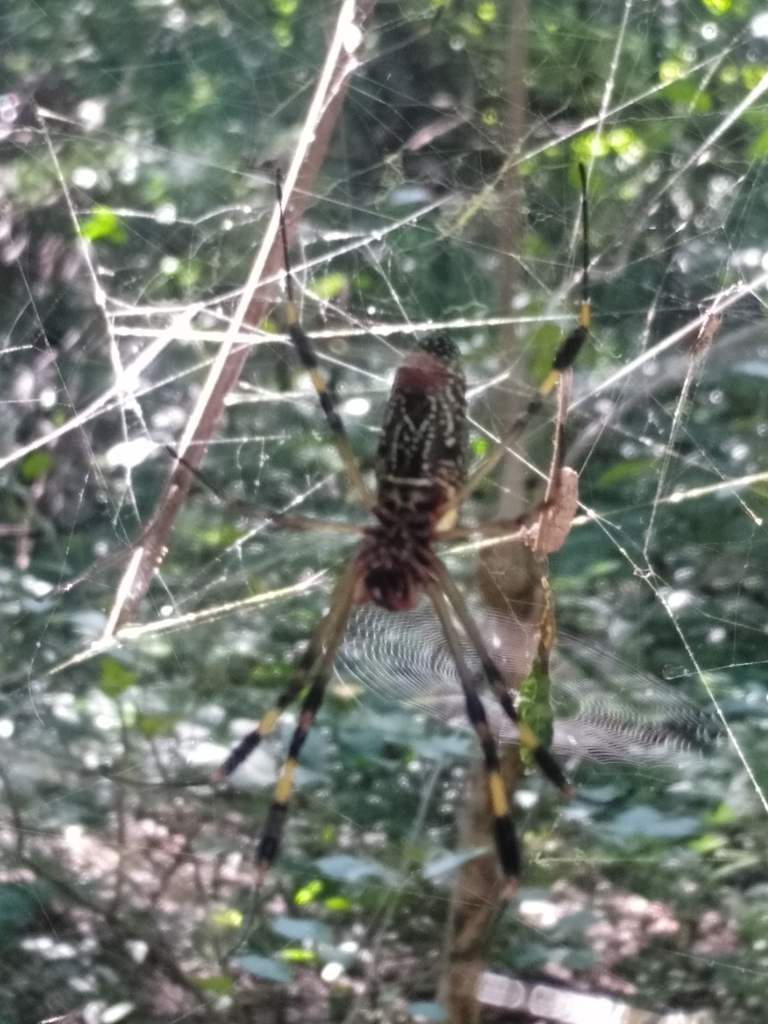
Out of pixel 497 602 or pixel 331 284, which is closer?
pixel 497 602

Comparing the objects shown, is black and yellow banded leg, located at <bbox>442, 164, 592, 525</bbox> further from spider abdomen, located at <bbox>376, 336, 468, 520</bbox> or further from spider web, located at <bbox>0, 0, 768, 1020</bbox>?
spider web, located at <bbox>0, 0, 768, 1020</bbox>

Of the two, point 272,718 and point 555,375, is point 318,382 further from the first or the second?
point 272,718

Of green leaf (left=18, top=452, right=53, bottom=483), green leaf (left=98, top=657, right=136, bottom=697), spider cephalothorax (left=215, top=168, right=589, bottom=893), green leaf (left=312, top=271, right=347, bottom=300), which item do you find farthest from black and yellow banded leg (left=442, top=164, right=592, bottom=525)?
green leaf (left=18, top=452, right=53, bottom=483)

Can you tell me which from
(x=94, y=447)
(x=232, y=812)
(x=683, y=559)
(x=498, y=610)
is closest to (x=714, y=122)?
(x=683, y=559)

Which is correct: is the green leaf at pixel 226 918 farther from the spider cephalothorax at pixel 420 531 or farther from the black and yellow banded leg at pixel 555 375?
the black and yellow banded leg at pixel 555 375

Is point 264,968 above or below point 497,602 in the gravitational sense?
below

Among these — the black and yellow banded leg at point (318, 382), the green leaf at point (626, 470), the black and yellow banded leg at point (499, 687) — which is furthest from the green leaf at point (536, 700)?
the green leaf at point (626, 470)

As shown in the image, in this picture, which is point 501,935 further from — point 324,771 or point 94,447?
point 94,447

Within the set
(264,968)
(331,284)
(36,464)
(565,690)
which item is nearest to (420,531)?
(565,690)
